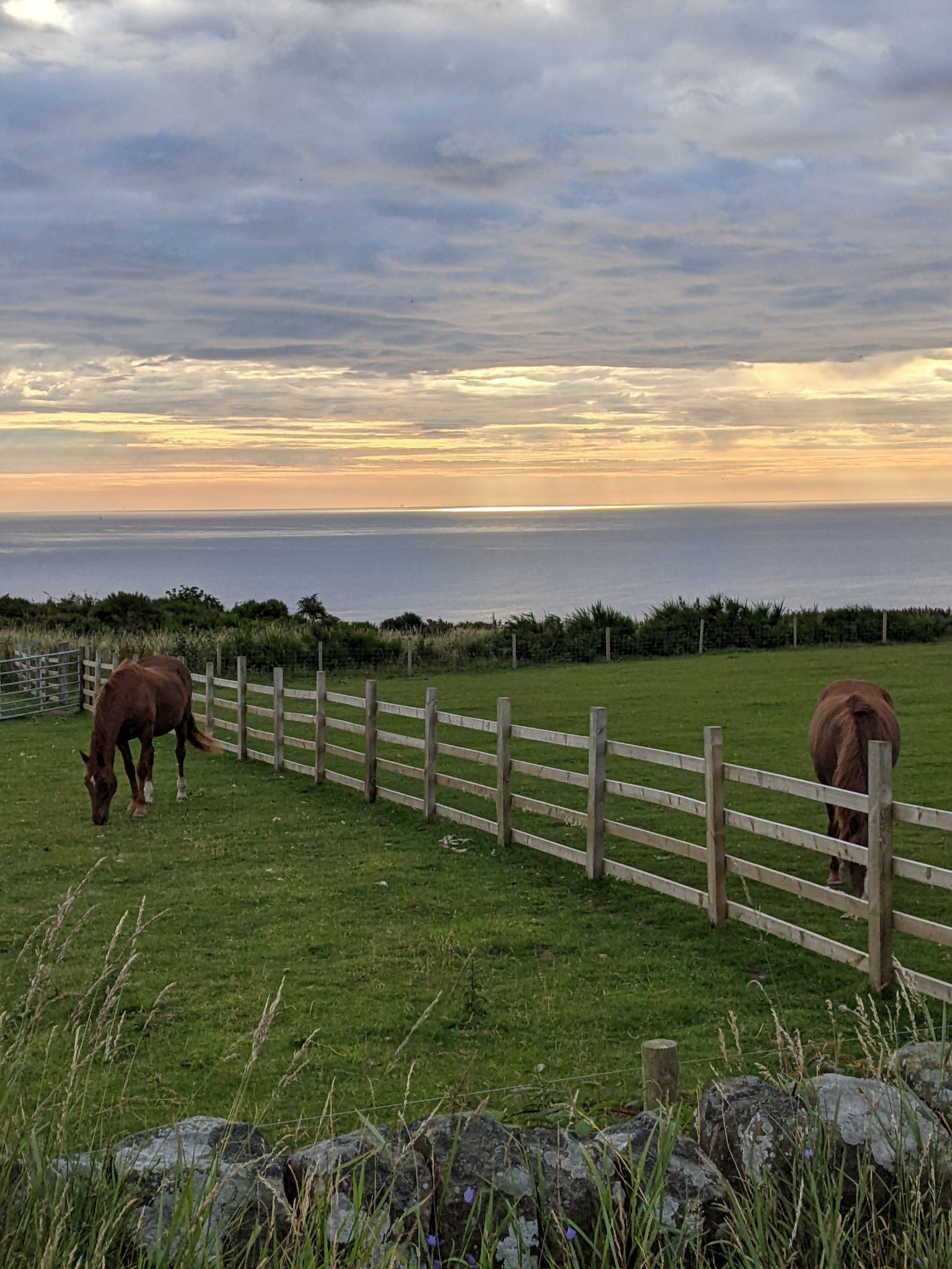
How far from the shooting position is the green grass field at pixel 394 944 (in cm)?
612

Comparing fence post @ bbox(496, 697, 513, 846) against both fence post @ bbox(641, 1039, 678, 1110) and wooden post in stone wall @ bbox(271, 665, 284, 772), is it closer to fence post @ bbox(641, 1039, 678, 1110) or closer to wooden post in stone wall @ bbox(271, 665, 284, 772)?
wooden post in stone wall @ bbox(271, 665, 284, 772)

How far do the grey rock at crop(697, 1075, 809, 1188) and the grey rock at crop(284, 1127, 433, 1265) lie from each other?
954 millimetres

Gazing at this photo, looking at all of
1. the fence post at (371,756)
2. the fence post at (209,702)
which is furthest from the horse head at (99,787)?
the fence post at (209,702)

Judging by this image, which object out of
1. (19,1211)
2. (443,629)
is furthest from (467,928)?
(443,629)

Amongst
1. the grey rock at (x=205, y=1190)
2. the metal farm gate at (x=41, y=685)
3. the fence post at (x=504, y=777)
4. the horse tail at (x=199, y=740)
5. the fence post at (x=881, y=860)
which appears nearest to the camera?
the grey rock at (x=205, y=1190)

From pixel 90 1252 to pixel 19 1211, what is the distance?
286 millimetres

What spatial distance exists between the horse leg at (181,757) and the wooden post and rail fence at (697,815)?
4.89 feet

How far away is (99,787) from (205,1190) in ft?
34.8

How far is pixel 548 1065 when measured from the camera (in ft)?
20.3

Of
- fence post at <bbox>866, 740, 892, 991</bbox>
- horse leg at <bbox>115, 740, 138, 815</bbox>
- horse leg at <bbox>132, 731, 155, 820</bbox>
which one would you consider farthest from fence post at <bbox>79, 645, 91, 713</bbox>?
fence post at <bbox>866, 740, 892, 991</bbox>

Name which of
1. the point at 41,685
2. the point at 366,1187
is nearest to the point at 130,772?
the point at 41,685

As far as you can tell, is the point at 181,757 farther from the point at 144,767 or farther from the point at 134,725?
the point at 134,725

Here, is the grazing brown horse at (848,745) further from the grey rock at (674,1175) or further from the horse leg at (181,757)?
the horse leg at (181,757)

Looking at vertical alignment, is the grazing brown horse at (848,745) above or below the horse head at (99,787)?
above
